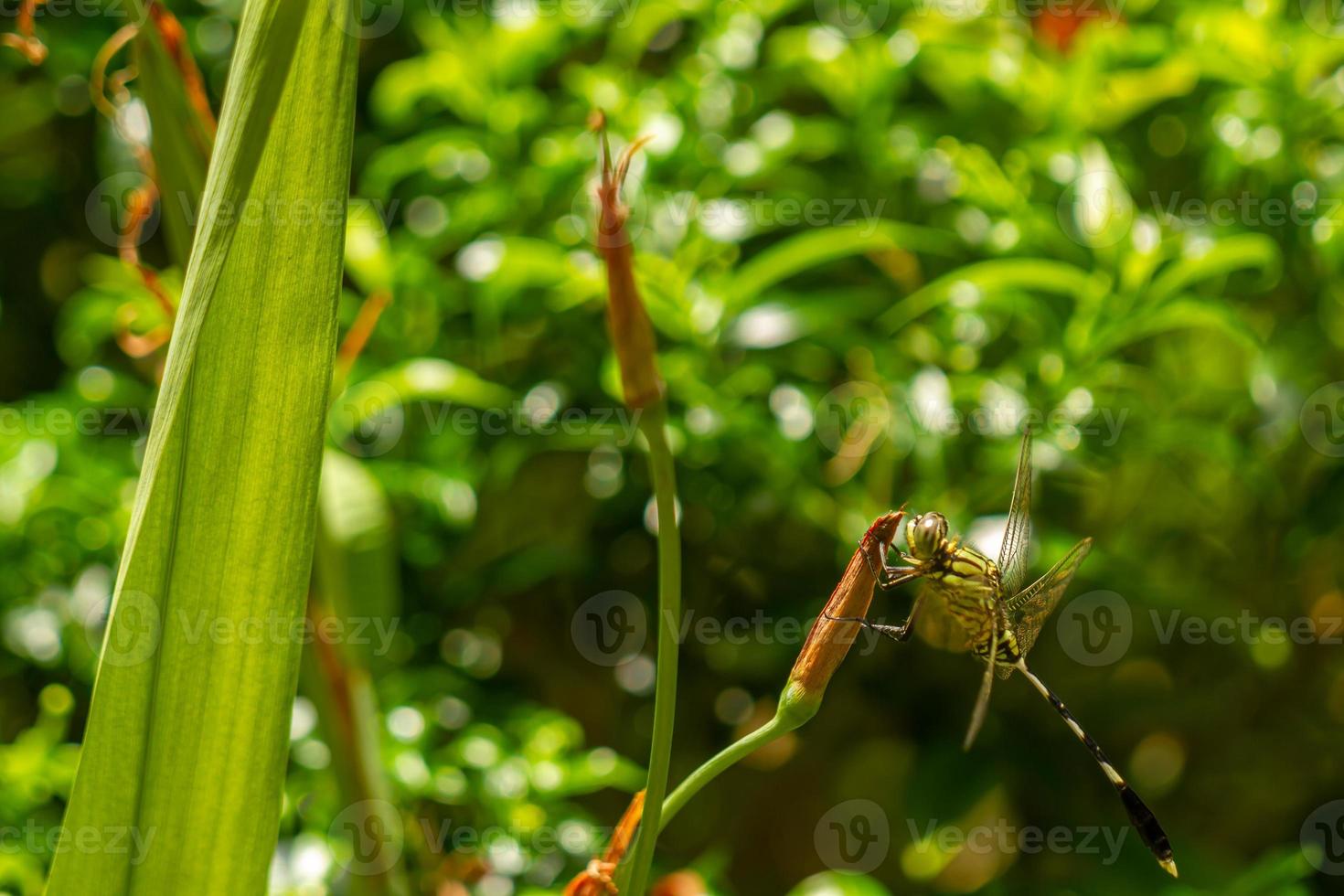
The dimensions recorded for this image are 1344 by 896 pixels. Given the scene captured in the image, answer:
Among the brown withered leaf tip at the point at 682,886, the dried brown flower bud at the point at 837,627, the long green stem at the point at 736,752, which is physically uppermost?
the dried brown flower bud at the point at 837,627

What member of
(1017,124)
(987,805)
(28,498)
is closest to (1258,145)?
(1017,124)

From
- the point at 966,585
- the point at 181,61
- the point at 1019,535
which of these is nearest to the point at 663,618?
the point at 966,585

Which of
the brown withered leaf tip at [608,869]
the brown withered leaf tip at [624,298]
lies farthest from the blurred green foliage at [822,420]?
the brown withered leaf tip at [624,298]

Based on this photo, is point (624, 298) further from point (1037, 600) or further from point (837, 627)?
point (1037, 600)

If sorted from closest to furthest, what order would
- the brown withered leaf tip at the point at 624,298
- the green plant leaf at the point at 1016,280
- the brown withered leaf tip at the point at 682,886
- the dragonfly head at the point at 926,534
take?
1. the brown withered leaf tip at the point at 624,298
2. the dragonfly head at the point at 926,534
3. the brown withered leaf tip at the point at 682,886
4. the green plant leaf at the point at 1016,280

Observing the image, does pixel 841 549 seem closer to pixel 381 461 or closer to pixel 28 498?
pixel 381 461

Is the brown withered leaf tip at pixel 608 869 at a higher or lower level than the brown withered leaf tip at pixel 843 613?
lower

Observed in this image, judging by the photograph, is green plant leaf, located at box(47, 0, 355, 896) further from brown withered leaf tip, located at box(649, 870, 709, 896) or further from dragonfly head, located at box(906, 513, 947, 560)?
brown withered leaf tip, located at box(649, 870, 709, 896)

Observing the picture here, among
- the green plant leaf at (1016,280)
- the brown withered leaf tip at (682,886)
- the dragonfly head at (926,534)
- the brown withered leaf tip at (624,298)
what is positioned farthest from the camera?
the green plant leaf at (1016,280)

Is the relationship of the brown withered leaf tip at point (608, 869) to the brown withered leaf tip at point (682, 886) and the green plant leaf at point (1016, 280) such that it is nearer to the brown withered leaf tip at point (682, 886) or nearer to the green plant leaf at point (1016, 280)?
the brown withered leaf tip at point (682, 886)
